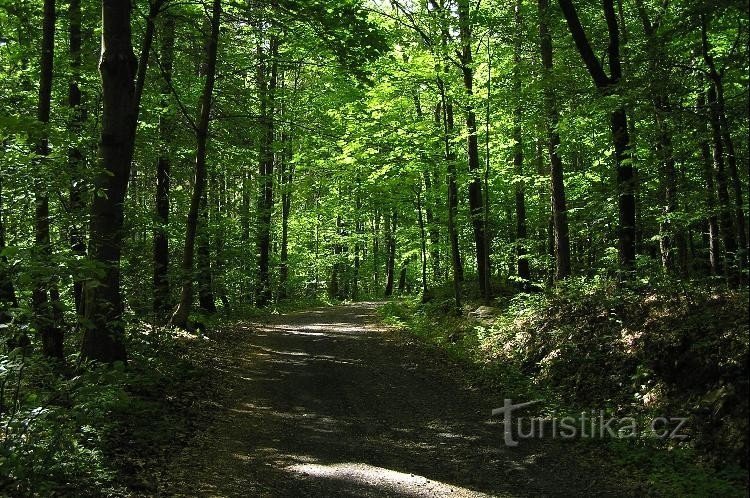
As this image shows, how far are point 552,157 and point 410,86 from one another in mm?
5989

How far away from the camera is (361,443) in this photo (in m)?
7.22

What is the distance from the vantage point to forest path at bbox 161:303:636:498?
583 centimetres

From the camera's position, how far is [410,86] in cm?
1680

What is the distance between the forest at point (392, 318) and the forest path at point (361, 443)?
0.05 meters

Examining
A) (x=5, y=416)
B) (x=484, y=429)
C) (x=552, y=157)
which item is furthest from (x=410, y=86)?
(x=5, y=416)

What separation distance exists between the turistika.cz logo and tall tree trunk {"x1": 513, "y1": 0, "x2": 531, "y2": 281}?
7.58 metres

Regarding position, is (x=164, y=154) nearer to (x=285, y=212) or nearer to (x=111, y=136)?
(x=111, y=136)

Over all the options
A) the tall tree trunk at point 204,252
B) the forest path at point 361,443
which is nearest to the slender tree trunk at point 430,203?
the tall tree trunk at point 204,252

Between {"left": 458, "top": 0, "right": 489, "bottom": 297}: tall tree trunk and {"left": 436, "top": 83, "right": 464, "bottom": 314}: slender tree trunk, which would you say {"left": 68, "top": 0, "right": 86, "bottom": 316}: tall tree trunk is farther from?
{"left": 436, "top": 83, "right": 464, "bottom": 314}: slender tree trunk

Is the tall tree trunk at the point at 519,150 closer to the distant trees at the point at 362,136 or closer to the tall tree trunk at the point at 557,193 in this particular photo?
the distant trees at the point at 362,136

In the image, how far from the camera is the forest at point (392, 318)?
571 cm

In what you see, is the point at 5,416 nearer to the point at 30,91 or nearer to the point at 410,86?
the point at 30,91

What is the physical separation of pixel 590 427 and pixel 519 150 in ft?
40.9

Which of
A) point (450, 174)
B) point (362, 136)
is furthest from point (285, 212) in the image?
point (450, 174)
